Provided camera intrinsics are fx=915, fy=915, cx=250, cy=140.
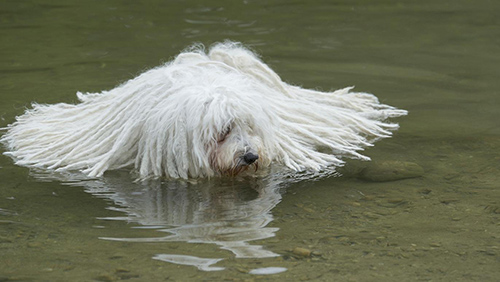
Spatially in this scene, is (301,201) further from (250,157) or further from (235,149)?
(235,149)

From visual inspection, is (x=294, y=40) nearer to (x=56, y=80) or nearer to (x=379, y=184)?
(x=56, y=80)

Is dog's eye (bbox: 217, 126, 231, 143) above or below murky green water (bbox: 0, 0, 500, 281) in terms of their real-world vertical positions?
above

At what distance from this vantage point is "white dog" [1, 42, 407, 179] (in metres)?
6.08

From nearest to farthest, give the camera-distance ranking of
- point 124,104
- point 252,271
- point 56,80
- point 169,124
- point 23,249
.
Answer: point 252,271 < point 23,249 < point 169,124 < point 124,104 < point 56,80

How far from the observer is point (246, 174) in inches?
249

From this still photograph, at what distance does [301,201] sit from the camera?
5840mm

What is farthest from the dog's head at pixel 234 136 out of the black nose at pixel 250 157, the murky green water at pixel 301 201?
the murky green water at pixel 301 201

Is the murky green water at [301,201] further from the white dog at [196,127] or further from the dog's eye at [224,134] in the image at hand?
the dog's eye at [224,134]

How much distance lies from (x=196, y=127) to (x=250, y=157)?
1.33ft

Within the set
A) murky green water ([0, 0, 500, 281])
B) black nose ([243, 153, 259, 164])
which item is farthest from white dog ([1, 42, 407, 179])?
murky green water ([0, 0, 500, 281])

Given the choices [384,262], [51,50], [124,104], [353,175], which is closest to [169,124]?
[124,104]

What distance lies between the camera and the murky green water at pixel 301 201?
4.81 meters

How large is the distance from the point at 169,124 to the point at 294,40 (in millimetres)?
5184

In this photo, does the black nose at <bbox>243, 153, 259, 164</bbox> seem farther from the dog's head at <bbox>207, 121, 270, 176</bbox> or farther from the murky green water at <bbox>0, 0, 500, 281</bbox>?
the murky green water at <bbox>0, 0, 500, 281</bbox>
